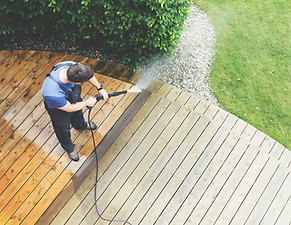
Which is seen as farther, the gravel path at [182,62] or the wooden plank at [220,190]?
the gravel path at [182,62]

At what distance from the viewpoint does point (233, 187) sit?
4152 millimetres

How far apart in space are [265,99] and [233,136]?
128 centimetres

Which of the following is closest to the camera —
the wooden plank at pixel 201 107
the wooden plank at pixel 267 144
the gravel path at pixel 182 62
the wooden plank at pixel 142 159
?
the wooden plank at pixel 142 159

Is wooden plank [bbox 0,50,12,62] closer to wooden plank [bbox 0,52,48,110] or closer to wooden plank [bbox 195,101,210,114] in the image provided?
wooden plank [bbox 0,52,48,110]

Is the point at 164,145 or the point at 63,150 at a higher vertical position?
the point at 63,150

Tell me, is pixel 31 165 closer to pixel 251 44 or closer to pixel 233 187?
pixel 233 187

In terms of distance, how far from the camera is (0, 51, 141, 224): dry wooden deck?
13.1ft

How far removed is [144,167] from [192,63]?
7.35 feet

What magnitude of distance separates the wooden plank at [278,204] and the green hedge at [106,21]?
2728 mm

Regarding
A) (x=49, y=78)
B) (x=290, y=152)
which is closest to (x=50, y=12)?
(x=49, y=78)

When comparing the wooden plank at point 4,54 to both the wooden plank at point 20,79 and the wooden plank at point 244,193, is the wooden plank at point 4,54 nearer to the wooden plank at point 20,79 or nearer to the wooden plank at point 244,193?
the wooden plank at point 20,79

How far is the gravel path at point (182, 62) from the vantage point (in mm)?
5207

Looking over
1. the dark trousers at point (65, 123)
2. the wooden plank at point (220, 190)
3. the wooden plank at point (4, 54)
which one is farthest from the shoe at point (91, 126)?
the wooden plank at point (4, 54)

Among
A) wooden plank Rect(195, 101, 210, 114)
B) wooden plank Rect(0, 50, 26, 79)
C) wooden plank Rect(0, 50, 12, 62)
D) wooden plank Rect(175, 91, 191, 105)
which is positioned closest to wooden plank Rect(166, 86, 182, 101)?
wooden plank Rect(175, 91, 191, 105)
